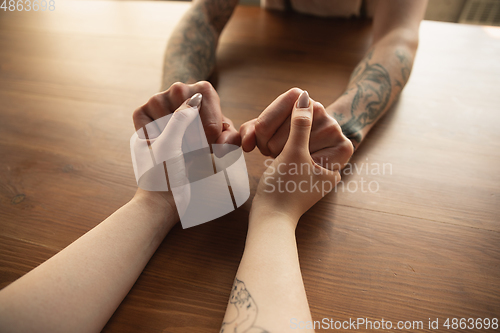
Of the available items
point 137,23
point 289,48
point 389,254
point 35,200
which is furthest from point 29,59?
point 389,254

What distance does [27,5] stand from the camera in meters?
1.48

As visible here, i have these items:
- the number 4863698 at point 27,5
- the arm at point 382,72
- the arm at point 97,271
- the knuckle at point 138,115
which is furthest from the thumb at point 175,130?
the number 4863698 at point 27,5

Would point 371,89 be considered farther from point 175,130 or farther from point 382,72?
point 175,130

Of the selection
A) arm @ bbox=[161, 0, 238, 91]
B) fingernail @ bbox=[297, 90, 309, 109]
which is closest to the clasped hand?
fingernail @ bbox=[297, 90, 309, 109]

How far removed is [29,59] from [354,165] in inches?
47.7

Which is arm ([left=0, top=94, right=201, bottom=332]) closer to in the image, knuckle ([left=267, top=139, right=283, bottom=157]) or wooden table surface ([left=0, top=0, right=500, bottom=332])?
wooden table surface ([left=0, top=0, right=500, bottom=332])

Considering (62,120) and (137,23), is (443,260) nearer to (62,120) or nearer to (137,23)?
(62,120)

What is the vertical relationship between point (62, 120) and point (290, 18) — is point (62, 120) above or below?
below

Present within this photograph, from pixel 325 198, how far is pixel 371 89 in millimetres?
363

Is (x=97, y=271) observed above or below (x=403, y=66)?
below

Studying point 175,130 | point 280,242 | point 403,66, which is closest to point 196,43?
point 175,130

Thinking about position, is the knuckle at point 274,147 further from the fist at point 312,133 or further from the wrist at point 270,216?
the wrist at point 270,216

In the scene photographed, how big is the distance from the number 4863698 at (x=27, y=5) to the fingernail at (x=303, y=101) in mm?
1510

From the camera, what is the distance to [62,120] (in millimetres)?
871
